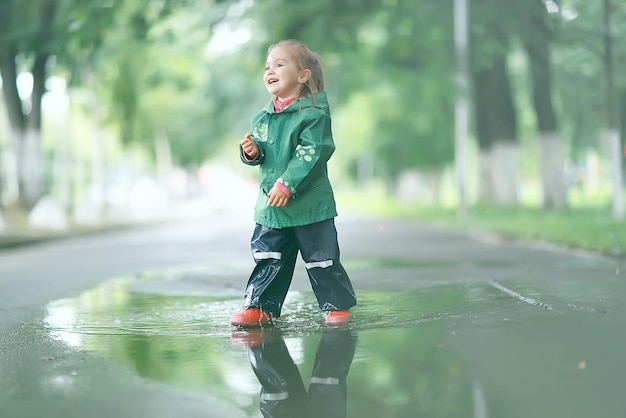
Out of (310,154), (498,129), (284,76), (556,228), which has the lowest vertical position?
(556,228)

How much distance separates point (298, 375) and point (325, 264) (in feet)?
5.71

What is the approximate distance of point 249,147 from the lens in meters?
6.48

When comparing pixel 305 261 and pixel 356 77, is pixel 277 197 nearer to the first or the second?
pixel 305 261

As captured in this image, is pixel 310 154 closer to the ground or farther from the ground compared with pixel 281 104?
closer to the ground

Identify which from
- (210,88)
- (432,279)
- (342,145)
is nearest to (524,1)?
(432,279)

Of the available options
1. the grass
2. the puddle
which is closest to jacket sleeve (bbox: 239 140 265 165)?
the puddle

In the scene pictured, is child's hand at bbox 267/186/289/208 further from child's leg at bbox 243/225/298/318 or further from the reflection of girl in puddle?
the reflection of girl in puddle

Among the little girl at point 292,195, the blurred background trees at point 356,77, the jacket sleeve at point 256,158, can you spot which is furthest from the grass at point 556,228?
the jacket sleeve at point 256,158

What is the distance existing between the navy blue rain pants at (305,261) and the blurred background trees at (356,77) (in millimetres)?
14724

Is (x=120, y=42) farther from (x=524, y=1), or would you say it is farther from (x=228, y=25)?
(x=524, y=1)

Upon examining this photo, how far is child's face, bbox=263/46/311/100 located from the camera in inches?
262

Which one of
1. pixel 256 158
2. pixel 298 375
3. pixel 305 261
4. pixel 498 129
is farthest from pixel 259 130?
pixel 498 129

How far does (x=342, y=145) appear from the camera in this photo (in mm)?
58594

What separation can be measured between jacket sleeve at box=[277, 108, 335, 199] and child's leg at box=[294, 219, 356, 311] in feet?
0.93
